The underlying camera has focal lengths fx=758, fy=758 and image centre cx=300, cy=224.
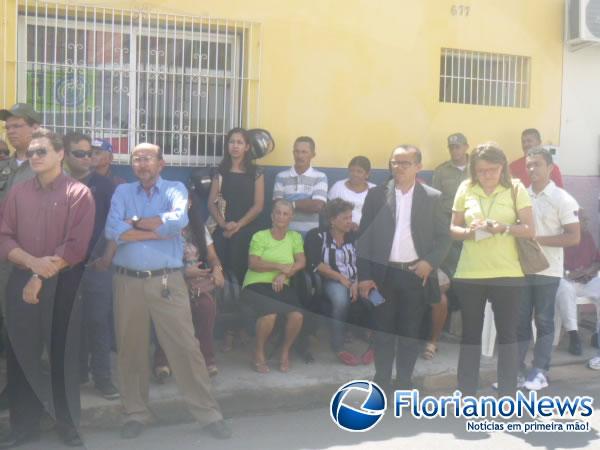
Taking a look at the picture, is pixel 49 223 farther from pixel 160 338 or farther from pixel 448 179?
pixel 448 179

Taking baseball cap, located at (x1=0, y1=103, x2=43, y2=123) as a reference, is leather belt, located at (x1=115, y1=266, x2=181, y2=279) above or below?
below

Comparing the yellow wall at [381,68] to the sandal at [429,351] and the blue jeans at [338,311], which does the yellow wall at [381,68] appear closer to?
the blue jeans at [338,311]

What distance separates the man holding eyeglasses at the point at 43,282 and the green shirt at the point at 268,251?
5.97ft

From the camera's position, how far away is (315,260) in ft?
21.0

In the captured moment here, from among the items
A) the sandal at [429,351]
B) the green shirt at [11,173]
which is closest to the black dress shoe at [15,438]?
the green shirt at [11,173]

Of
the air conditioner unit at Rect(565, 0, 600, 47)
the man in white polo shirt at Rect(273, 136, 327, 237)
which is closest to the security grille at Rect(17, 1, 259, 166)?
the man in white polo shirt at Rect(273, 136, 327, 237)

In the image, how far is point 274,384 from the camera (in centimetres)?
563

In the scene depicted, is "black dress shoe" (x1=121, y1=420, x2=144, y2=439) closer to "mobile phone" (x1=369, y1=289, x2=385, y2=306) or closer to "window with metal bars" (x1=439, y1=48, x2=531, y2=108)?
"mobile phone" (x1=369, y1=289, x2=385, y2=306)

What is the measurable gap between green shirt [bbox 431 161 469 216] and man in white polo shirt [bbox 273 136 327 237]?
120 centimetres

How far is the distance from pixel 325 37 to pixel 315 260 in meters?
2.27

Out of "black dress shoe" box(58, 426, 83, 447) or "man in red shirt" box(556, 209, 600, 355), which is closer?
"black dress shoe" box(58, 426, 83, 447)

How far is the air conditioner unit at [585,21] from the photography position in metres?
7.90

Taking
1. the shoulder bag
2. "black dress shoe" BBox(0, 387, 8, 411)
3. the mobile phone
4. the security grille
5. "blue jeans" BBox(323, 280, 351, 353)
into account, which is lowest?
"black dress shoe" BBox(0, 387, 8, 411)

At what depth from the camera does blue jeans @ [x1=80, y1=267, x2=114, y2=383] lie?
17.2 feet
